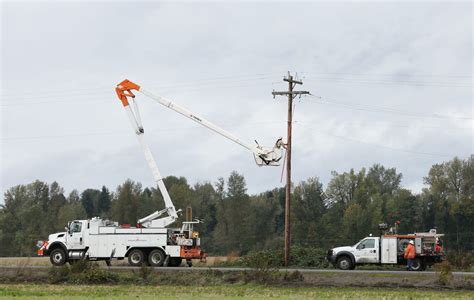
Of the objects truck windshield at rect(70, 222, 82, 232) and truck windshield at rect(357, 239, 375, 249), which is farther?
truck windshield at rect(70, 222, 82, 232)

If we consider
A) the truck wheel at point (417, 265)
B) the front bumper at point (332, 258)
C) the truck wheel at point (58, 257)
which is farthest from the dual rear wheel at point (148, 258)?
the truck wheel at point (417, 265)

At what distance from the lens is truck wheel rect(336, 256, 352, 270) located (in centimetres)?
4062

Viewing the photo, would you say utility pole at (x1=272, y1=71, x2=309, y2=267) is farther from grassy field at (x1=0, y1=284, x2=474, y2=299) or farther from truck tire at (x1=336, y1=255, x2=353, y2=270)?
grassy field at (x1=0, y1=284, x2=474, y2=299)

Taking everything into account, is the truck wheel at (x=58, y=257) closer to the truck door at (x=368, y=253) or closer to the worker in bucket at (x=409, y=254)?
the truck door at (x=368, y=253)

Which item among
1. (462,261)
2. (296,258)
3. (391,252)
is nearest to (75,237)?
(296,258)

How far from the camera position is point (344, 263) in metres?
40.8

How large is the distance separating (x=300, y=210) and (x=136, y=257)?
188 feet

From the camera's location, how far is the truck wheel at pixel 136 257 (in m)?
41.2

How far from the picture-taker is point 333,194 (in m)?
101

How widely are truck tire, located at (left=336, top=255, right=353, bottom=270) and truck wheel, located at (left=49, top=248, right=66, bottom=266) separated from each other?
584 inches

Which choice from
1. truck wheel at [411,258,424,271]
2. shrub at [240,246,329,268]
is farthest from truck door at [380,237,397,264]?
shrub at [240,246,329,268]

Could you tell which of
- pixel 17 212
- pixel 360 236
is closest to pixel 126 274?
pixel 360 236

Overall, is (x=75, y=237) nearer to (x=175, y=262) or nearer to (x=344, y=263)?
(x=175, y=262)

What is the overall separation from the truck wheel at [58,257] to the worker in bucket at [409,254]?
18.3 m
